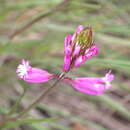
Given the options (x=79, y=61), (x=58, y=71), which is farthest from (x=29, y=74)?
(x=58, y=71)

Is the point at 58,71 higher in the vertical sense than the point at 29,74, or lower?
higher

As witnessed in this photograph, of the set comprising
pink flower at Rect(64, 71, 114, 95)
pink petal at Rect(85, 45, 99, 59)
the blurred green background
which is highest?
the blurred green background

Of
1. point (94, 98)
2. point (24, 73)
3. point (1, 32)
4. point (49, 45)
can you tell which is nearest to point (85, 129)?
point (94, 98)

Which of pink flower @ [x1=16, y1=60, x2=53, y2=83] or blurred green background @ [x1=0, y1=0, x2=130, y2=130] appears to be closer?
pink flower @ [x1=16, y1=60, x2=53, y2=83]

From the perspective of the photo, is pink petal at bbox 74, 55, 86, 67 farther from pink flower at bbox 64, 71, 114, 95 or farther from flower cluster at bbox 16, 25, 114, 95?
pink flower at bbox 64, 71, 114, 95

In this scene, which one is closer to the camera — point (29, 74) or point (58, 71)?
point (29, 74)

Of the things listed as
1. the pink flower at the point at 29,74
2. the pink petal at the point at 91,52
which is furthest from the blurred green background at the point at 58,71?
the pink petal at the point at 91,52

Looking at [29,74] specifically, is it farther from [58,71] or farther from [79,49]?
[58,71]

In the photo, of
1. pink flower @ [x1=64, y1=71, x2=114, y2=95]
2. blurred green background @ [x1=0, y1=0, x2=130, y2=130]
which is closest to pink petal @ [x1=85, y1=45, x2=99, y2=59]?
pink flower @ [x1=64, y1=71, x2=114, y2=95]
